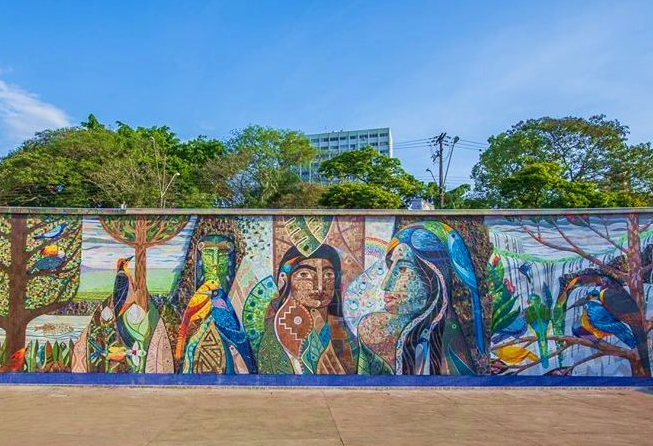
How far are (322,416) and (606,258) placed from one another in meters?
5.71

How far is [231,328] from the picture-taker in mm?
7762

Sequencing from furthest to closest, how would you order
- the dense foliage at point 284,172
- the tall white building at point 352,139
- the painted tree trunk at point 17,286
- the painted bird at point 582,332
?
the tall white building at point 352,139
the dense foliage at point 284,172
the painted bird at point 582,332
the painted tree trunk at point 17,286

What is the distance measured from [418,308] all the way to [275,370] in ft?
8.70

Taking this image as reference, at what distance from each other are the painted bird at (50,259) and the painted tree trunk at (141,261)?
1293 mm

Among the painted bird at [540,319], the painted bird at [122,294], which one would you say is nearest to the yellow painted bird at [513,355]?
the painted bird at [540,319]

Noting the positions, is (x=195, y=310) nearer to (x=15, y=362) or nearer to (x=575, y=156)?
(x=15, y=362)

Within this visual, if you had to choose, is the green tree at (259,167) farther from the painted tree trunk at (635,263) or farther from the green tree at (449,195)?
the painted tree trunk at (635,263)

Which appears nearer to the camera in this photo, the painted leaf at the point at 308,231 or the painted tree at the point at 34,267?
the painted tree at the point at 34,267

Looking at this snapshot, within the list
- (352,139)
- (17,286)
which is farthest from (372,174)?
(352,139)

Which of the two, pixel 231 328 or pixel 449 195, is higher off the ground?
pixel 449 195

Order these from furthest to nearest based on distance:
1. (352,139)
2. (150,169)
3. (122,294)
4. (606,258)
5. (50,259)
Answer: (352,139) < (150,169) < (606,258) < (50,259) < (122,294)

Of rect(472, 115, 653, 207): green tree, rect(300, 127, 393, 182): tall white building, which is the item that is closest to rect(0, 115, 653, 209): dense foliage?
rect(472, 115, 653, 207): green tree

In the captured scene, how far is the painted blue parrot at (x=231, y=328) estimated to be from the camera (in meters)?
7.71

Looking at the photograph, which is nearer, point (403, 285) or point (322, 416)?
point (322, 416)
